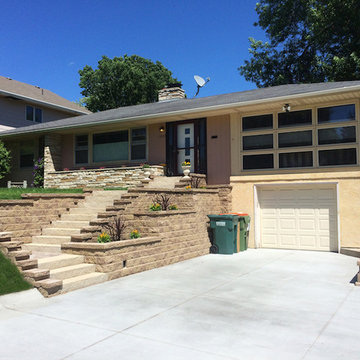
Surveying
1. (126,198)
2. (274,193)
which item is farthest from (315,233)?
(126,198)

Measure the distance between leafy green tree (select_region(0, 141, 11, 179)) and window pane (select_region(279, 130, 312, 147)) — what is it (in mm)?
12620

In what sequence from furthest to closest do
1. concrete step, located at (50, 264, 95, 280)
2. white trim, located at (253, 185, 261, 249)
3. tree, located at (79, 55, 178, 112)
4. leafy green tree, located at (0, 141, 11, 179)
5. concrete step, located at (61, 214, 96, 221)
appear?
tree, located at (79, 55, 178, 112) < leafy green tree, located at (0, 141, 11, 179) < white trim, located at (253, 185, 261, 249) < concrete step, located at (61, 214, 96, 221) < concrete step, located at (50, 264, 95, 280)

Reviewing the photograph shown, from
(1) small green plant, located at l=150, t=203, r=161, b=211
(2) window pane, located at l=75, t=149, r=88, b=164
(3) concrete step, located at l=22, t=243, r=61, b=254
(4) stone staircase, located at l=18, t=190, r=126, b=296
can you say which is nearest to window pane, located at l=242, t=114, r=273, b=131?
(1) small green plant, located at l=150, t=203, r=161, b=211

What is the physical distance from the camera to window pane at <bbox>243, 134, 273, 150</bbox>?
13047 mm

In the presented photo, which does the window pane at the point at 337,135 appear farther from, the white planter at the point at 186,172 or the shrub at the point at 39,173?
the shrub at the point at 39,173

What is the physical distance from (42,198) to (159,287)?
181 inches

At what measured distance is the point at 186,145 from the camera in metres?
14.8

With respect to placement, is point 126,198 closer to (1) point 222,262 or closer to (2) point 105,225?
(2) point 105,225

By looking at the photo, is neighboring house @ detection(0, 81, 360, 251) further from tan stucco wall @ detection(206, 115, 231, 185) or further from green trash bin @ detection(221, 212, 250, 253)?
green trash bin @ detection(221, 212, 250, 253)

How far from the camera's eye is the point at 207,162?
14.1m

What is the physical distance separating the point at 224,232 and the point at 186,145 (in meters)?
4.36

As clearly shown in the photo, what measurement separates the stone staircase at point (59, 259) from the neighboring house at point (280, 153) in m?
4.64

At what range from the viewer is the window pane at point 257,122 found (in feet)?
42.8

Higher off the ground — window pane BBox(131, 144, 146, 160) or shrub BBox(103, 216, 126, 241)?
window pane BBox(131, 144, 146, 160)
